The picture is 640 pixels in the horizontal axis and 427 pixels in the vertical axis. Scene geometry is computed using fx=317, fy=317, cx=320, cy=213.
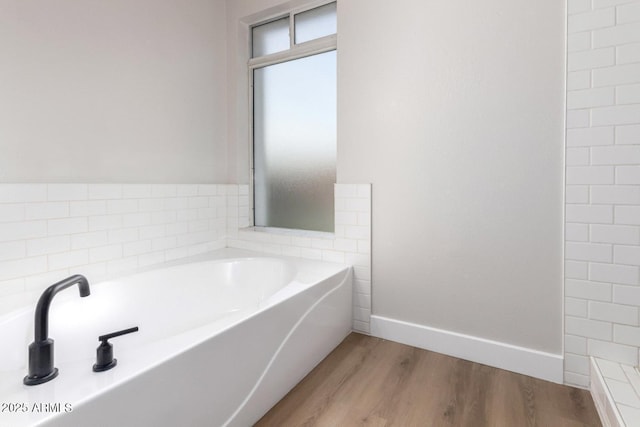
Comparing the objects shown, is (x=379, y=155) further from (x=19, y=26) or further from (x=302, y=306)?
(x=19, y=26)

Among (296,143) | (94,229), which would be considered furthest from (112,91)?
(296,143)

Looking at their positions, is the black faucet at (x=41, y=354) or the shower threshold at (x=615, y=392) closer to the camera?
the black faucet at (x=41, y=354)

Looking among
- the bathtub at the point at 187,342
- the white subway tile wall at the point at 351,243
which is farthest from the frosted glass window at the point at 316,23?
the bathtub at the point at 187,342

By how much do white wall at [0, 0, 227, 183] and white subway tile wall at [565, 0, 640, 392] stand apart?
94.9 inches

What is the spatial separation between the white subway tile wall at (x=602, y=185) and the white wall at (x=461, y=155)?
0.06m

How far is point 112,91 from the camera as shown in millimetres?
1948

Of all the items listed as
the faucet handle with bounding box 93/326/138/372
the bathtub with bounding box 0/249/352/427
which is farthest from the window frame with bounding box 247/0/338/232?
the faucet handle with bounding box 93/326/138/372

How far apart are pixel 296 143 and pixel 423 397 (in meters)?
1.95

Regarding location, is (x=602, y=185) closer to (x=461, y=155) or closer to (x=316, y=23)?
(x=461, y=155)

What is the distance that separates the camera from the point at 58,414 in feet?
2.51

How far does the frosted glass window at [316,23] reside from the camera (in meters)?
2.41

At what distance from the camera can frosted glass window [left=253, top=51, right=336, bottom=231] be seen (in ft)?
8.09

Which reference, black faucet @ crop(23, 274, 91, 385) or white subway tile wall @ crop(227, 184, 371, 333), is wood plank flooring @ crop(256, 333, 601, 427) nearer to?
white subway tile wall @ crop(227, 184, 371, 333)

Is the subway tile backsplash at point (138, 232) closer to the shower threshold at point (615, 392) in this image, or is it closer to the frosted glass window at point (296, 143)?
the frosted glass window at point (296, 143)
